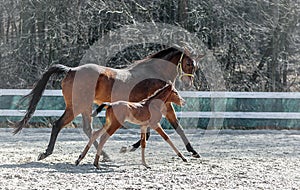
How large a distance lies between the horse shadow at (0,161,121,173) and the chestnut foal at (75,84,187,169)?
0.12m

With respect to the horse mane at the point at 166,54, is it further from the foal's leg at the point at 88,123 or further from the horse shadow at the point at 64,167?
the horse shadow at the point at 64,167

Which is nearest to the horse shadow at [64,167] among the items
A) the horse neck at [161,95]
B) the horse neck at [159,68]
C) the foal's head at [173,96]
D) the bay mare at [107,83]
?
the bay mare at [107,83]

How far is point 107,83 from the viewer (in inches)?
306

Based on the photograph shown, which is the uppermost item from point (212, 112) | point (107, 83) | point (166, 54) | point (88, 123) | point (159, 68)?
point (166, 54)

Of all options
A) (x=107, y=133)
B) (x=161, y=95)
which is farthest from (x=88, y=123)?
(x=161, y=95)

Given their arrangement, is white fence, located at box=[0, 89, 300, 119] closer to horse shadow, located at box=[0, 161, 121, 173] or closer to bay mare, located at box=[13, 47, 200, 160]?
bay mare, located at box=[13, 47, 200, 160]

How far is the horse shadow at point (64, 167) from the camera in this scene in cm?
667

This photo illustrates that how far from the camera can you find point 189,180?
600 cm

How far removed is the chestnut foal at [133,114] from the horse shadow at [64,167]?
0.12m

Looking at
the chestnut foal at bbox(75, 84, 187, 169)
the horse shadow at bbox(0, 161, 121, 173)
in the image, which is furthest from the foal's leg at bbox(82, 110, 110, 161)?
the chestnut foal at bbox(75, 84, 187, 169)

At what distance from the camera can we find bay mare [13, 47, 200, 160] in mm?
7523

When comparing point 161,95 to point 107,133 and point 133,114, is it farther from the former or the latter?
point 107,133

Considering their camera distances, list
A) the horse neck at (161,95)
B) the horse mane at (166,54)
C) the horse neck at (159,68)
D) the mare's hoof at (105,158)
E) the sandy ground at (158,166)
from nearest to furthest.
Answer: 1. the sandy ground at (158,166)
2. the horse neck at (161,95)
3. the mare's hoof at (105,158)
4. the horse neck at (159,68)
5. the horse mane at (166,54)

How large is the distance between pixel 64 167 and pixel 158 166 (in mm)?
1274
